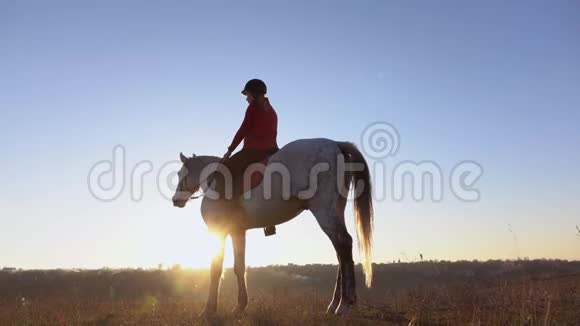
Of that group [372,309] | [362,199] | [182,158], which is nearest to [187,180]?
[182,158]

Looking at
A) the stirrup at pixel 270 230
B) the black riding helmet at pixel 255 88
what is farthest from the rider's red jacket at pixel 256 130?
the stirrup at pixel 270 230

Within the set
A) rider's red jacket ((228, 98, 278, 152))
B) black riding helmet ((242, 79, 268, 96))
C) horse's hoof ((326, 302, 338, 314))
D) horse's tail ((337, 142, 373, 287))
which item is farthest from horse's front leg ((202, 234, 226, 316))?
black riding helmet ((242, 79, 268, 96))

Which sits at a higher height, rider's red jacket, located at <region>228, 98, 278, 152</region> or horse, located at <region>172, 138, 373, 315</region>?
rider's red jacket, located at <region>228, 98, 278, 152</region>

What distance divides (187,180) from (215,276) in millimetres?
2165

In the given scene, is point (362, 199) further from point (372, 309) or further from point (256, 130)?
point (256, 130)

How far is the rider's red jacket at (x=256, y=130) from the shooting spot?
32.4 ft

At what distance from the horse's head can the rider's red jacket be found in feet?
4.57

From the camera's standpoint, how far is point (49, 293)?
954 inches

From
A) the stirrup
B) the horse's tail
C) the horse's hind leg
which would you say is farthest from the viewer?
the stirrup

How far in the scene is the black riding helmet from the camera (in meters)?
10.2

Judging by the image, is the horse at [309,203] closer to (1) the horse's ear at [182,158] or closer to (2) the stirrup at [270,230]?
(2) the stirrup at [270,230]

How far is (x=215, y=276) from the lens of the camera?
1007 cm

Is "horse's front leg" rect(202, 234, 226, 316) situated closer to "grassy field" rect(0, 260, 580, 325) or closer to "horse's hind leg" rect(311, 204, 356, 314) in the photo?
"grassy field" rect(0, 260, 580, 325)

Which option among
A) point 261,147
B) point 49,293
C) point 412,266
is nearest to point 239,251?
point 261,147
